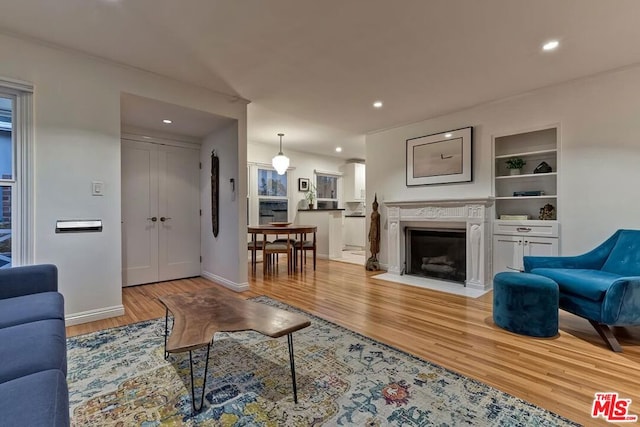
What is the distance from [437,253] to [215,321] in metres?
3.82

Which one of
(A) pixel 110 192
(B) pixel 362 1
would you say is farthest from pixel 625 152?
(A) pixel 110 192

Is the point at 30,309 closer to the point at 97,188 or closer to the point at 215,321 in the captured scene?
the point at 215,321

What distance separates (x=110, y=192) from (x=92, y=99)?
880mm

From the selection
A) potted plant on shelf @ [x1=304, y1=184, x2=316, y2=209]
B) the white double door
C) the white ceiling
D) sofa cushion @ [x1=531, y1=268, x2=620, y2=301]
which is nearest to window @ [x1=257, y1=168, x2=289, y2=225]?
potted plant on shelf @ [x1=304, y1=184, x2=316, y2=209]

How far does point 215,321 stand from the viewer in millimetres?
1715

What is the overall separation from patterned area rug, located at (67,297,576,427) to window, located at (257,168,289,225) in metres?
4.26

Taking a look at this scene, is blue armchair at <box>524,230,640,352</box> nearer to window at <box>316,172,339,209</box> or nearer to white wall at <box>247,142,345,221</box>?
white wall at <box>247,142,345,221</box>

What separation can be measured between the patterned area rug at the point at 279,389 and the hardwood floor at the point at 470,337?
0.20 m

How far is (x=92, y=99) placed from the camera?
9.20 ft

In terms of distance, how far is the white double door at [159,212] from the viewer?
13.5 feet

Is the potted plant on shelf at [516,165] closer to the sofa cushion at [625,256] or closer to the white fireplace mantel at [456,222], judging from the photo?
the white fireplace mantel at [456,222]

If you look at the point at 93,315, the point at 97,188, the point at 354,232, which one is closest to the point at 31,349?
the point at 93,315

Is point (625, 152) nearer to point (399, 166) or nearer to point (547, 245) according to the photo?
point (547, 245)

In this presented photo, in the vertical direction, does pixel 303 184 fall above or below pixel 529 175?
above
